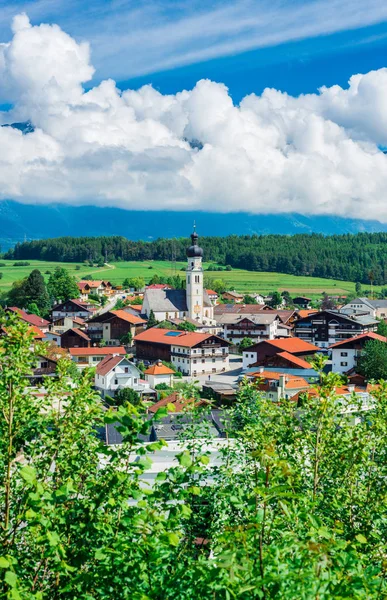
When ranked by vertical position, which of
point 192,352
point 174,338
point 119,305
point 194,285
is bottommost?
point 192,352

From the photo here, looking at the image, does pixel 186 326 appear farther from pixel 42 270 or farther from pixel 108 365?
pixel 42 270

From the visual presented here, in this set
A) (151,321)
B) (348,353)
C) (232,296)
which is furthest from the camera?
(232,296)

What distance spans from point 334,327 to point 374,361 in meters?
17.7

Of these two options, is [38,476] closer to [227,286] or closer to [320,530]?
[320,530]

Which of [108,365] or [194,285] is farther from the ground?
[194,285]

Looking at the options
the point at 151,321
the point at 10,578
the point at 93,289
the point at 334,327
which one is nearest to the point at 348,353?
the point at 334,327

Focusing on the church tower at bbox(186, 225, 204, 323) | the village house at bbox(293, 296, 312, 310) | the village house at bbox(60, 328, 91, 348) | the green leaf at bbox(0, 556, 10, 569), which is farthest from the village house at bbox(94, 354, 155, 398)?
the village house at bbox(293, 296, 312, 310)

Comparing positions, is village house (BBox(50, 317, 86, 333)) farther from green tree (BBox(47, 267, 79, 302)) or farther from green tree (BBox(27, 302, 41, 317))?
green tree (BBox(47, 267, 79, 302))

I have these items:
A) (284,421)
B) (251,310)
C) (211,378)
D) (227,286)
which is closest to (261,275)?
(227,286)

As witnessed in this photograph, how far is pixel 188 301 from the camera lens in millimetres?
75625

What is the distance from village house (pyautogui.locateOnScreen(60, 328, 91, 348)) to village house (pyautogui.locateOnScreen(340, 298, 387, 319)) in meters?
38.3

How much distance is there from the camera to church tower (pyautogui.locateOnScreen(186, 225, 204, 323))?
245 feet

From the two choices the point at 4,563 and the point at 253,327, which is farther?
the point at 253,327

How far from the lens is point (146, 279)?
123m
